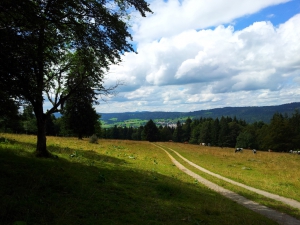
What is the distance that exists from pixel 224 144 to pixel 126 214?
12042 cm

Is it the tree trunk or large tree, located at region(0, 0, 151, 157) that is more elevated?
large tree, located at region(0, 0, 151, 157)

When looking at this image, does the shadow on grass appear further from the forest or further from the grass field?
the forest

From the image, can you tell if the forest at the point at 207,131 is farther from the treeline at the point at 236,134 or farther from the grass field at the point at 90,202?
the grass field at the point at 90,202

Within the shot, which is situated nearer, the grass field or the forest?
the grass field

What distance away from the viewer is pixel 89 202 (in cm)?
845

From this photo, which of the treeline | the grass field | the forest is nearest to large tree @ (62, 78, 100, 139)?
the forest

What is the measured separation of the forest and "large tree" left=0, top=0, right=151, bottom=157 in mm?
2739

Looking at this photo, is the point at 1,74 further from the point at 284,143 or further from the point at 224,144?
the point at 224,144

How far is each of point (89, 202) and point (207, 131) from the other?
126 m

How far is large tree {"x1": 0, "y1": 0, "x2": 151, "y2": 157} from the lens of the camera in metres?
8.62

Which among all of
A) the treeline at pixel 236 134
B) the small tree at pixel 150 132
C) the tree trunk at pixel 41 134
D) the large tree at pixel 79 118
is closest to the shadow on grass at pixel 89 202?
the tree trunk at pixel 41 134

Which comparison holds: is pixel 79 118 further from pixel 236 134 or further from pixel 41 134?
pixel 236 134

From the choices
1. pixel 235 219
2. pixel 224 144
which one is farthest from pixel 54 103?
pixel 224 144

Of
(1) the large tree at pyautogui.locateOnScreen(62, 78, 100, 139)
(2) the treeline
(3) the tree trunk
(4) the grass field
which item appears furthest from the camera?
(2) the treeline
